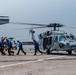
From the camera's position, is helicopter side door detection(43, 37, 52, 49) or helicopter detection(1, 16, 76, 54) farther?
helicopter side door detection(43, 37, 52, 49)

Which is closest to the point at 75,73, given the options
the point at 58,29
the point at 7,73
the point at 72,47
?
the point at 7,73

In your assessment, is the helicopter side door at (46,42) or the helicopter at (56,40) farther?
the helicopter side door at (46,42)

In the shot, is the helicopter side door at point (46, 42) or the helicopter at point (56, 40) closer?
the helicopter at point (56, 40)

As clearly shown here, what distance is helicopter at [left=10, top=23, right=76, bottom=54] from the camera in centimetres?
2791

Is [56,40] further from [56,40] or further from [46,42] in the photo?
[46,42]

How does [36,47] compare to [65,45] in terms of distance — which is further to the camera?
[36,47]

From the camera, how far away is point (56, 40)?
29516 mm

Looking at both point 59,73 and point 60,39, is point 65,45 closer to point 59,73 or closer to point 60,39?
point 60,39

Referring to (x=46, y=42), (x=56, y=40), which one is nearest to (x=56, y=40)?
(x=56, y=40)

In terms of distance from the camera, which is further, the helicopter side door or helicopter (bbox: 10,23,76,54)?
the helicopter side door

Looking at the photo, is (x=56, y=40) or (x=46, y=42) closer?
(x=56, y=40)

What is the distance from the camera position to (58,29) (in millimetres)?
31234

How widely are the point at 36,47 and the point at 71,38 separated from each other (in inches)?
132

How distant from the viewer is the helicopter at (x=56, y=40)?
91.6 ft
